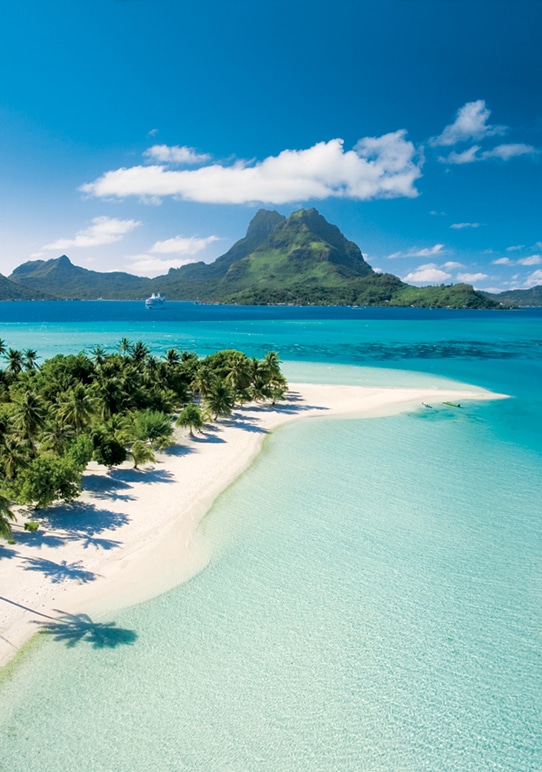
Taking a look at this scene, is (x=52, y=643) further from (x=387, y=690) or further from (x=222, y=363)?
(x=222, y=363)

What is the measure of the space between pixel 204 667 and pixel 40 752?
28.2 ft

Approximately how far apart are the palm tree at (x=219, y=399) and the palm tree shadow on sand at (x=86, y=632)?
42.8 metres

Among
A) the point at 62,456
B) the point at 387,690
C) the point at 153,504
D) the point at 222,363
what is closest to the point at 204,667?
the point at 387,690

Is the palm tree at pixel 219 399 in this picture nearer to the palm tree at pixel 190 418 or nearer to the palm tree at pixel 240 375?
the palm tree at pixel 190 418

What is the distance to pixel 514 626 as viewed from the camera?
28.8 metres

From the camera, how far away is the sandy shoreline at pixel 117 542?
29656mm

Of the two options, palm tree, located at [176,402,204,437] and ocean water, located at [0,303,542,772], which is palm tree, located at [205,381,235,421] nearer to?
palm tree, located at [176,402,204,437]

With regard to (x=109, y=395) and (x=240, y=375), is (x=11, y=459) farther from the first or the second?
(x=240, y=375)

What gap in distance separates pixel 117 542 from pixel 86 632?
9.54 m

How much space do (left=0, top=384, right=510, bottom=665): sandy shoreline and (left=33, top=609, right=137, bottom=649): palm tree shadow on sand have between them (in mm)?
735

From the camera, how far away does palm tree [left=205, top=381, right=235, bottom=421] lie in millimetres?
69375

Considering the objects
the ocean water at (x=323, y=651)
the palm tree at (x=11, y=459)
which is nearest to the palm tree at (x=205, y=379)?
the ocean water at (x=323, y=651)

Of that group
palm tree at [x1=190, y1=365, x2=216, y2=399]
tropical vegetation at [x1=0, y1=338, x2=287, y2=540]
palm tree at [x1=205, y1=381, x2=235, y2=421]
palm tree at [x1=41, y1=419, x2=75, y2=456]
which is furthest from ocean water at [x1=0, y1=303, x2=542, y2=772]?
palm tree at [x1=190, y1=365, x2=216, y2=399]

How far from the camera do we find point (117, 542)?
36.5 meters
